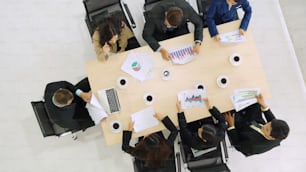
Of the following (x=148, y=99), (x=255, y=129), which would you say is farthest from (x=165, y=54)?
(x=255, y=129)

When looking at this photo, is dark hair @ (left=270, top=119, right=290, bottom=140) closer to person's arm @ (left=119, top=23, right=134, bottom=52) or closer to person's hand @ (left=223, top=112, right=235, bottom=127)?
person's hand @ (left=223, top=112, right=235, bottom=127)

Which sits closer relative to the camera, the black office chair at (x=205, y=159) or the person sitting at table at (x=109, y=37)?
the person sitting at table at (x=109, y=37)

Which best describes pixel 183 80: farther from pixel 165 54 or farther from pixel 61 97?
pixel 61 97

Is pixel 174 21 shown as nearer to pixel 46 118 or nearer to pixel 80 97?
pixel 80 97

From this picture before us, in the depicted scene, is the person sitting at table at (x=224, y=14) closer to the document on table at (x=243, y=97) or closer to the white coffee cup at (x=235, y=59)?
the white coffee cup at (x=235, y=59)

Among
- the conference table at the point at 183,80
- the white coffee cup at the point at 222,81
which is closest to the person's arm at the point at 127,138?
the conference table at the point at 183,80

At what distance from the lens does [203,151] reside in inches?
117

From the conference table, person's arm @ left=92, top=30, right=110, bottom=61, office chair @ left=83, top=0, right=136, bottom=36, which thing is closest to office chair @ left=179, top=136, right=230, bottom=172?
the conference table

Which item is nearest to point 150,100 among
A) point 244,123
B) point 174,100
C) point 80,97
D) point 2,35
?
point 174,100

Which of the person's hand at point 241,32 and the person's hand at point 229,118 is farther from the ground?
the person's hand at point 241,32

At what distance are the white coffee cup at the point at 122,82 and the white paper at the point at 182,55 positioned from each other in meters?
0.44

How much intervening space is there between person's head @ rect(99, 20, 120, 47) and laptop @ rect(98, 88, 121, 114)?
416 mm

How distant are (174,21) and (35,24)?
186 centimetres

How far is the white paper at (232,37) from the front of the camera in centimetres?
287
